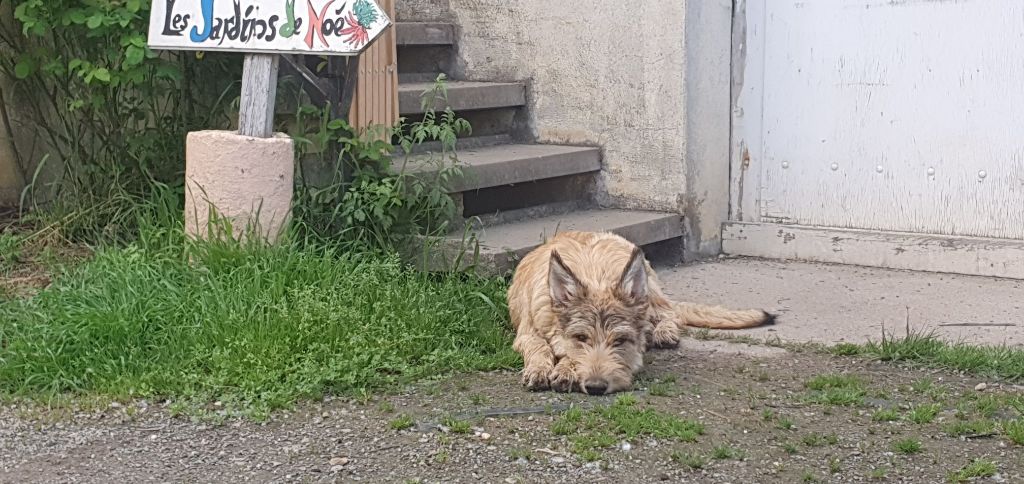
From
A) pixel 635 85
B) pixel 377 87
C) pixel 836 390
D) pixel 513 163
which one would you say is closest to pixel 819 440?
pixel 836 390

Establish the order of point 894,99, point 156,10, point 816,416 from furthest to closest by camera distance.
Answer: point 894,99 < point 156,10 < point 816,416

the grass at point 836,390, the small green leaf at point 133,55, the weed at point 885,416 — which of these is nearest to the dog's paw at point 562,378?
the grass at point 836,390

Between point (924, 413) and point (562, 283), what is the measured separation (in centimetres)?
153

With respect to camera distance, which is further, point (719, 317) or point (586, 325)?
point (719, 317)

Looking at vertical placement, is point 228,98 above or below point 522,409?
above

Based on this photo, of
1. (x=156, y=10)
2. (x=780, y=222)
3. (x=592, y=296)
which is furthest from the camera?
(x=780, y=222)

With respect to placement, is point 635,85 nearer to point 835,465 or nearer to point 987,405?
point 987,405

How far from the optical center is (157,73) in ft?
21.0

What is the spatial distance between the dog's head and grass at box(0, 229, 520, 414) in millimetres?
486

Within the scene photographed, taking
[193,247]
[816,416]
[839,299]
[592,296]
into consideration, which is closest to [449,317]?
[592,296]

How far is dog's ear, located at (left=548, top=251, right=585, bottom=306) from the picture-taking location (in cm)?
521

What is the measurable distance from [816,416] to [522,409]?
3.81 ft

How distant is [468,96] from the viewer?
7832 millimetres

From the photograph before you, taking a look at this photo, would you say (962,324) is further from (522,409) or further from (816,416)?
(522,409)
